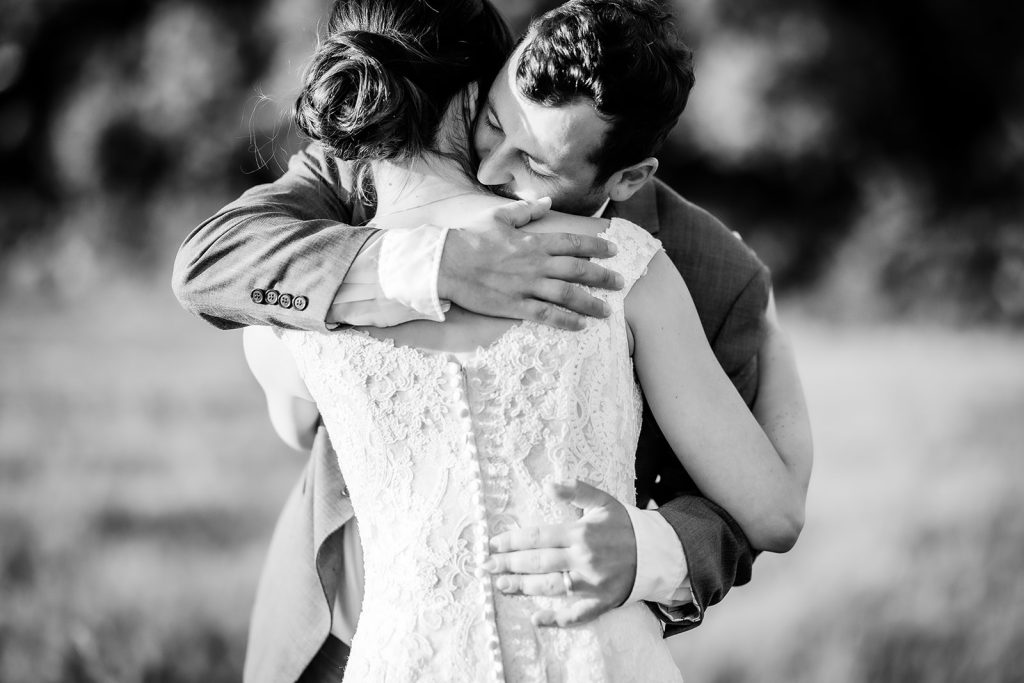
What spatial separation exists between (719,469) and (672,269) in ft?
1.05

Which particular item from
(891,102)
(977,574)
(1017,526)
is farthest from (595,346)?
(891,102)

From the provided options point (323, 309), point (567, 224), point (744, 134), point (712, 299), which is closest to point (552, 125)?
point (567, 224)

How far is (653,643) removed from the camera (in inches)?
63.1

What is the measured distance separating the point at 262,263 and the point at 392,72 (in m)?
0.36

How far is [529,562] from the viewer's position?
4.86 ft

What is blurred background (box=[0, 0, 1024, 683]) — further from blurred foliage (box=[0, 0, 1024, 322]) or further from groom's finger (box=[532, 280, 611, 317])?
groom's finger (box=[532, 280, 611, 317])

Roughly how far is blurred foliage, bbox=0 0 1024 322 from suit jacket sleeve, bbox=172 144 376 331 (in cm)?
599

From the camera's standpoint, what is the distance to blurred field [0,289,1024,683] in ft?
13.1

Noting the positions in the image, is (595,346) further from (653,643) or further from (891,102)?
(891,102)

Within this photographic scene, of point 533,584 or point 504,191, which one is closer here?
point 533,584

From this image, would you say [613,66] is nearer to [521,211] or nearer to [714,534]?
[521,211]

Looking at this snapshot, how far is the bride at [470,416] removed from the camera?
1484 millimetres

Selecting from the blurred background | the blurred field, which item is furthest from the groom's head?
the blurred field

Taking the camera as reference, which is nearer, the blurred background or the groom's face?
the groom's face
